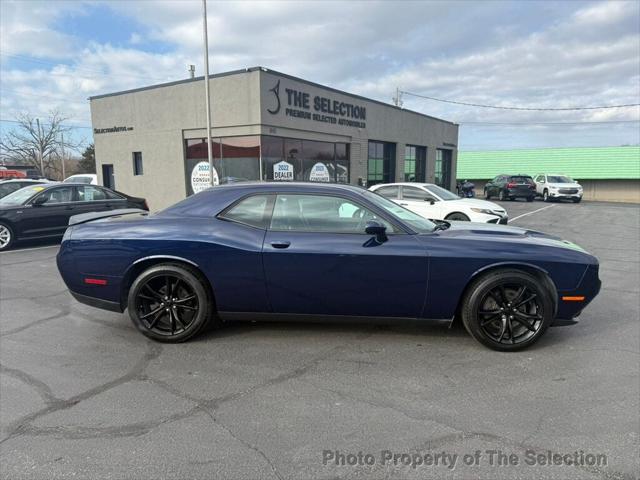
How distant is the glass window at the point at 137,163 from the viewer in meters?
18.1

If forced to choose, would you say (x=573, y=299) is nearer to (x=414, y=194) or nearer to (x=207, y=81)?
(x=414, y=194)

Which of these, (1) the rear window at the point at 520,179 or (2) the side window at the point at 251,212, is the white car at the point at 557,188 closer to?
(1) the rear window at the point at 520,179

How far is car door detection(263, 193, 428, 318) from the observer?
3.83 m

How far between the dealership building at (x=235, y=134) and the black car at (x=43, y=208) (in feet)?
18.5

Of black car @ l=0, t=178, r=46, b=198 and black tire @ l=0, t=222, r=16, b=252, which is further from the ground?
black car @ l=0, t=178, r=46, b=198

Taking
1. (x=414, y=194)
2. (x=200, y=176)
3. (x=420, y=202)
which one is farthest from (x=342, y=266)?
(x=200, y=176)

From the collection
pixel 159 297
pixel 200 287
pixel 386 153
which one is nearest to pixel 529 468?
pixel 200 287

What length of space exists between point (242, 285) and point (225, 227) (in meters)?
0.57

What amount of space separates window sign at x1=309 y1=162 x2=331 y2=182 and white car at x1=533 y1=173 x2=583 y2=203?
1784 cm

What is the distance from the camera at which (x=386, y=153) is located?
74.0 feet

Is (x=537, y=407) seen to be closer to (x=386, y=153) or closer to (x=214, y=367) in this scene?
(x=214, y=367)

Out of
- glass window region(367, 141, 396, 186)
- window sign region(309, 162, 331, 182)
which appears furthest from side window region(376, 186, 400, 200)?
glass window region(367, 141, 396, 186)

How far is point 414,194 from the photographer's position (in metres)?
11.2

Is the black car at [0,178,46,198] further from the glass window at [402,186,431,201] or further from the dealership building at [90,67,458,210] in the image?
the glass window at [402,186,431,201]
